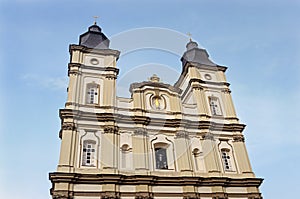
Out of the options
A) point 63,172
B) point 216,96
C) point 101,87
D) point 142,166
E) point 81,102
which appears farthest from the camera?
point 216,96

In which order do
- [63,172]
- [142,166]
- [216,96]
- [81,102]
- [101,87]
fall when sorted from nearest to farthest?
[63,172] → [142,166] → [81,102] → [101,87] → [216,96]

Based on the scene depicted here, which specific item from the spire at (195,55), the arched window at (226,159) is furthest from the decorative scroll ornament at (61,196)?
the spire at (195,55)

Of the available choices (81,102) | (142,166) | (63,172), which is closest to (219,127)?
(142,166)

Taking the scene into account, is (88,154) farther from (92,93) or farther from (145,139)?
(92,93)

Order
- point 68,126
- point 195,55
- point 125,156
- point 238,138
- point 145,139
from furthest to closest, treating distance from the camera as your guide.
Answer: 1. point 195,55
2. point 238,138
3. point 145,139
4. point 125,156
5. point 68,126

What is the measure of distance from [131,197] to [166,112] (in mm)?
7557

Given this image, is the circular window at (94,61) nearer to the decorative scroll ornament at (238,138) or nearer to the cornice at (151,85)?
the cornice at (151,85)

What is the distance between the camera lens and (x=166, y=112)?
2238cm

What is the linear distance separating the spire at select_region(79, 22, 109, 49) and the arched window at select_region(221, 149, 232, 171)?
13.7 meters

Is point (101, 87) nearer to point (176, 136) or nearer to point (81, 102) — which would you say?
point (81, 102)

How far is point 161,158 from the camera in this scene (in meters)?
20.3

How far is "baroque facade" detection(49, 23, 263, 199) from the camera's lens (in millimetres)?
17531

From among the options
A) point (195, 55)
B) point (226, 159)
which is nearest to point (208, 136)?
point (226, 159)

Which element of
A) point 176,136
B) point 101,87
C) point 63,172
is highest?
point 101,87
